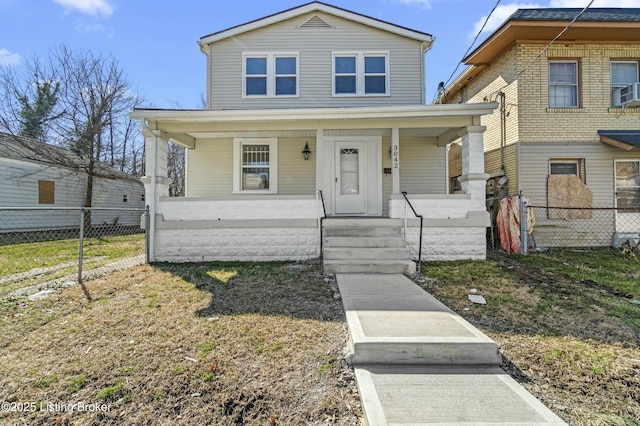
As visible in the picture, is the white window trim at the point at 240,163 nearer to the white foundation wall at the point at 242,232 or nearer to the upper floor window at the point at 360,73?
the white foundation wall at the point at 242,232

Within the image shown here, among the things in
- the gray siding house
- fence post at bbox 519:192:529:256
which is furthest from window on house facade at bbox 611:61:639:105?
the gray siding house

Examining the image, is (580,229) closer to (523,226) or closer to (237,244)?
(523,226)

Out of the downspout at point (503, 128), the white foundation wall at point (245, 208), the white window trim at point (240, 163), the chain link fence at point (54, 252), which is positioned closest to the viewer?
the chain link fence at point (54, 252)

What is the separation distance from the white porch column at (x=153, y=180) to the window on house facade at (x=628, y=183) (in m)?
12.2

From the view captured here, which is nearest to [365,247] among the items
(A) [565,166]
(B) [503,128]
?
(B) [503,128]

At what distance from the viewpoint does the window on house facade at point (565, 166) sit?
9.48 m

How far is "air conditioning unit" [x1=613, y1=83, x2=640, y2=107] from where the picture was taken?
29.5ft

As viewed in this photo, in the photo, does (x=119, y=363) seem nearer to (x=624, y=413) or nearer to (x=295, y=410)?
(x=295, y=410)

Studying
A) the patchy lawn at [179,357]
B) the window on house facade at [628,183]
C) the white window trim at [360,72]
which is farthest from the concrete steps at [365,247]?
the window on house facade at [628,183]

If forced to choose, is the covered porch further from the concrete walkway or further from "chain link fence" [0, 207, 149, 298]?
the concrete walkway

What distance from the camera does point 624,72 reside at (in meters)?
9.56

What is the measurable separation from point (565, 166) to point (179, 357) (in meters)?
11.1

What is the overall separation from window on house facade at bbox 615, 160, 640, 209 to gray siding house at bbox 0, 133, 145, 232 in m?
19.9

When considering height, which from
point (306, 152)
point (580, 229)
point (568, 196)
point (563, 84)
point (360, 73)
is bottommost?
point (580, 229)
